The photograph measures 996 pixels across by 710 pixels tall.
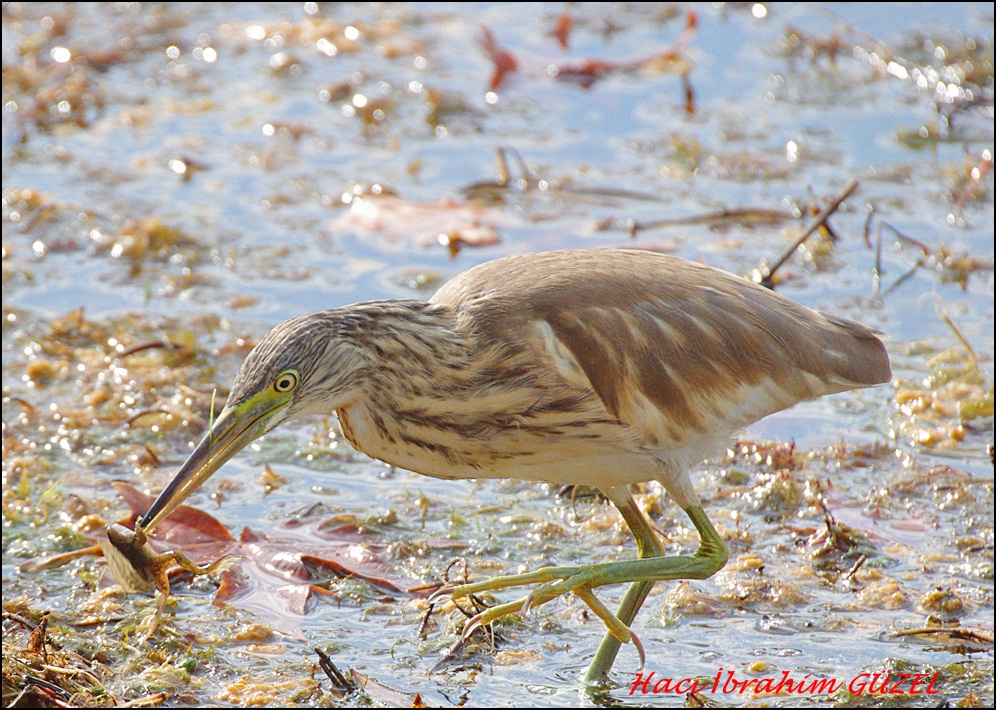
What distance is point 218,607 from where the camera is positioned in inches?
177

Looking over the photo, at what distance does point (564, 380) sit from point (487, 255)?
3.15m

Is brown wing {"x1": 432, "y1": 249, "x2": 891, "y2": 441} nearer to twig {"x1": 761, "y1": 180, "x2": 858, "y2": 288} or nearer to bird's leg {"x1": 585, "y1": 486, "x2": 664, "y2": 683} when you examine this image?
bird's leg {"x1": 585, "y1": 486, "x2": 664, "y2": 683}

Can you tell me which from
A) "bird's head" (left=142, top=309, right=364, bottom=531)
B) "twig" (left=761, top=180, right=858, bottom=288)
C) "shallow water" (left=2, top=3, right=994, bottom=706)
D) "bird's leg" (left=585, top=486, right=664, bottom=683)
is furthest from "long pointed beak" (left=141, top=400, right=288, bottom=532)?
"twig" (left=761, top=180, right=858, bottom=288)

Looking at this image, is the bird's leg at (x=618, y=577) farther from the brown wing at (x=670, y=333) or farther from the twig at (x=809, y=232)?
the twig at (x=809, y=232)

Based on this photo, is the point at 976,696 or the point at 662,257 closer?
the point at 976,696

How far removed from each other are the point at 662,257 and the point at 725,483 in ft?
4.36

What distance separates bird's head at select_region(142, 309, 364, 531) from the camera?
3707 mm

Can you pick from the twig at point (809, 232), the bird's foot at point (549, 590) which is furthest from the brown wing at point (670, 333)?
the twig at point (809, 232)

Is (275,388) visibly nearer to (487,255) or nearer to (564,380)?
(564,380)

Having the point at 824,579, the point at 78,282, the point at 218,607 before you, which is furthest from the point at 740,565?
the point at 78,282

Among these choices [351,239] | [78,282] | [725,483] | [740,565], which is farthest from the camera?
[351,239]

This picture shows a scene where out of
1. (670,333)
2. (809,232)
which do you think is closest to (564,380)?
(670,333)

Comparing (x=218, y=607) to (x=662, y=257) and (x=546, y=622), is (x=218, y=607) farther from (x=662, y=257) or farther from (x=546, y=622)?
(x=662, y=257)

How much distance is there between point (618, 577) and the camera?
154 inches
